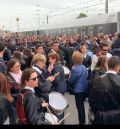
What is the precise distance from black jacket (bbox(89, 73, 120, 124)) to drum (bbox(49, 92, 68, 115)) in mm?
690

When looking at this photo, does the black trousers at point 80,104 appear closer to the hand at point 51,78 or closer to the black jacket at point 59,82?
the black jacket at point 59,82

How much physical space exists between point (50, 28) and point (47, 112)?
38508 millimetres

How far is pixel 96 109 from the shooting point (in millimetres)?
5801

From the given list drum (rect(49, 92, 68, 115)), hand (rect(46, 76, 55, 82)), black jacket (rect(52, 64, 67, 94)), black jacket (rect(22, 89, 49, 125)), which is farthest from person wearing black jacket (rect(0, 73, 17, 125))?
black jacket (rect(52, 64, 67, 94))

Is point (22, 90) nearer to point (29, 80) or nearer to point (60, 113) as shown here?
point (29, 80)

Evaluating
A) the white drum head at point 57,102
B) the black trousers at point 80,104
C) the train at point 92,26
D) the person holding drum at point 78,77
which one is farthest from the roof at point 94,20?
the white drum head at point 57,102

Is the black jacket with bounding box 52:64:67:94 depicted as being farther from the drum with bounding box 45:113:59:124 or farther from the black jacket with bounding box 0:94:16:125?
the black jacket with bounding box 0:94:16:125

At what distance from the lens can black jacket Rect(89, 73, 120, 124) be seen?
5.59 meters

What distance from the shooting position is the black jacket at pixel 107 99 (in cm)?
559

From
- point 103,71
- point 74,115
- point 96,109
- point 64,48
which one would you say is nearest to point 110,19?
point 64,48

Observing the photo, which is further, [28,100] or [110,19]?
[110,19]

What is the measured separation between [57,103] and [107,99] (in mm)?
1042

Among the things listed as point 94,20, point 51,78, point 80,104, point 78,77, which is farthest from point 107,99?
point 94,20

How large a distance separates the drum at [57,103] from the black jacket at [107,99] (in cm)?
69
